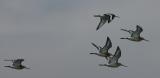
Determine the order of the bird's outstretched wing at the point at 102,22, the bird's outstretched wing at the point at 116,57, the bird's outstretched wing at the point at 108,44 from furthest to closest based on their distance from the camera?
the bird's outstretched wing at the point at 102,22 → the bird's outstretched wing at the point at 108,44 → the bird's outstretched wing at the point at 116,57

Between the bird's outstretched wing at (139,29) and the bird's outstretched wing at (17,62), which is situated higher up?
the bird's outstretched wing at (139,29)

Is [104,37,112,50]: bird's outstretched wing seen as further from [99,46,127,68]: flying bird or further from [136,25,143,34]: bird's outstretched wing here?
[136,25,143,34]: bird's outstretched wing

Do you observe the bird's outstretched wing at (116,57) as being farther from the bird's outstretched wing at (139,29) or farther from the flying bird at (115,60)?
the bird's outstretched wing at (139,29)

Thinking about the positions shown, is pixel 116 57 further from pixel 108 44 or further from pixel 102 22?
pixel 102 22

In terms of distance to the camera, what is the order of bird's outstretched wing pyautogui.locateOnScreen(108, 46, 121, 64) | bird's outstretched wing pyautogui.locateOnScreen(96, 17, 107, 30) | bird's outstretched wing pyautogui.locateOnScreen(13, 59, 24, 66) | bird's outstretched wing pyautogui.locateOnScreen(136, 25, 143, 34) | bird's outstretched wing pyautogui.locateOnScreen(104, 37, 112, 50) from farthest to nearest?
bird's outstretched wing pyautogui.locateOnScreen(13, 59, 24, 66) < bird's outstretched wing pyautogui.locateOnScreen(96, 17, 107, 30) < bird's outstretched wing pyautogui.locateOnScreen(136, 25, 143, 34) < bird's outstretched wing pyautogui.locateOnScreen(104, 37, 112, 50) < bird's outstretched wing pyautogui.locateOnScreen(108, 46, 121, 64)

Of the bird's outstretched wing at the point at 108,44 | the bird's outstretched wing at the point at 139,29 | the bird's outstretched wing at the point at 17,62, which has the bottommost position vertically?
the bird's outstretched wing at the point at 17,62

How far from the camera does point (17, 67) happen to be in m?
111

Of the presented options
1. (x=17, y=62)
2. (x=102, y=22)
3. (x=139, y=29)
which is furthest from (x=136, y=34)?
(x=17, y=62)

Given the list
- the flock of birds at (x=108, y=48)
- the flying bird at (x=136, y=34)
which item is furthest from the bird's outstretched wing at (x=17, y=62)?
the flying bird at (x=136, y=34)

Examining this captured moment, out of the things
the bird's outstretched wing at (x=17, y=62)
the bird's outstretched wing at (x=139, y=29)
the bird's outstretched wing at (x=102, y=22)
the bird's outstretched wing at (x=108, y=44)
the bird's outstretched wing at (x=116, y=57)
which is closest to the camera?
the bird's outstretched wing at (x=116, y=57)

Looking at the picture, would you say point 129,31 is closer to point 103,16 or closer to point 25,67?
point 103,16

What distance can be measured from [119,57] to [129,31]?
5.72m

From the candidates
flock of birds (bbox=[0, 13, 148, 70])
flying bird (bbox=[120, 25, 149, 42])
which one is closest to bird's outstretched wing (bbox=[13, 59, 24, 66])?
flock of birds (bbox=[0, 13, 148, 70])

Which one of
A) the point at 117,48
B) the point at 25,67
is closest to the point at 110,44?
the point at 117,48
